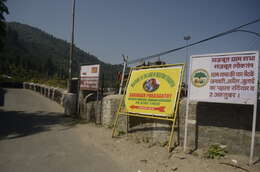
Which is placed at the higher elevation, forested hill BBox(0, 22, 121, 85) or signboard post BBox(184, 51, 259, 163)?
forested hill BBox(0, 22, 121, 85)

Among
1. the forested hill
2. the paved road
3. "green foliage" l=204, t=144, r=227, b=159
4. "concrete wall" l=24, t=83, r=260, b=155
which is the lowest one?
the paved road

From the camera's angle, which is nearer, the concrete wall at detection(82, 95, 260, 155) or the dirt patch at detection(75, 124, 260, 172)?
the dirt patch at detection(75, 124, 260, 172)

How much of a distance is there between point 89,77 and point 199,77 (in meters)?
5.43

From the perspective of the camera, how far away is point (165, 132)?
469 centimetres

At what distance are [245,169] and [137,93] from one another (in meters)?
3.31

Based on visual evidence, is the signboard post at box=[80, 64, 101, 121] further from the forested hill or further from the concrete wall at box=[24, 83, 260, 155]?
the concrete wall at box=[24, 83, 260, 155]

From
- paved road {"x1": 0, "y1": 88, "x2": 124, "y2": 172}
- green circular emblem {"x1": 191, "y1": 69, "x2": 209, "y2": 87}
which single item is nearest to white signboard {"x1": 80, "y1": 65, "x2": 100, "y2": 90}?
paved road {"x1": 0, "y1": 88, "x2": 124, "y2": 172}

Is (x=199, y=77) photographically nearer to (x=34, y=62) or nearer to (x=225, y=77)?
(x=225, y=77)

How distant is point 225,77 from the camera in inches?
156

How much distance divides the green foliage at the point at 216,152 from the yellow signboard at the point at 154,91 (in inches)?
48.3

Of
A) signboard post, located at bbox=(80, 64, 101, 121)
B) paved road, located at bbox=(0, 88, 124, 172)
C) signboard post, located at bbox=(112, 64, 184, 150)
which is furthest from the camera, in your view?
signboard post, located at bbox=(80, 64, 101, 121)

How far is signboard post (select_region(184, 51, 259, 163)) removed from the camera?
367 cm

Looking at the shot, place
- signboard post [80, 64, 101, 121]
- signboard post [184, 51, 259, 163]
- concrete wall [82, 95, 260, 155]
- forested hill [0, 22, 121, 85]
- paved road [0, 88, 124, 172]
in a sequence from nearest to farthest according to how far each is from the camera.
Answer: paved road [0, 88, 124, 172] → signboard post [184, 51, 259, 163] → concrete wall [82, 95, 260, 155] → signboard post [80, 64, 101, 121] → forested hill [0, 22, 121, 85]

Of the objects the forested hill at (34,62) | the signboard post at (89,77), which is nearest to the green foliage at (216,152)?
the signboard post at (89,77)
